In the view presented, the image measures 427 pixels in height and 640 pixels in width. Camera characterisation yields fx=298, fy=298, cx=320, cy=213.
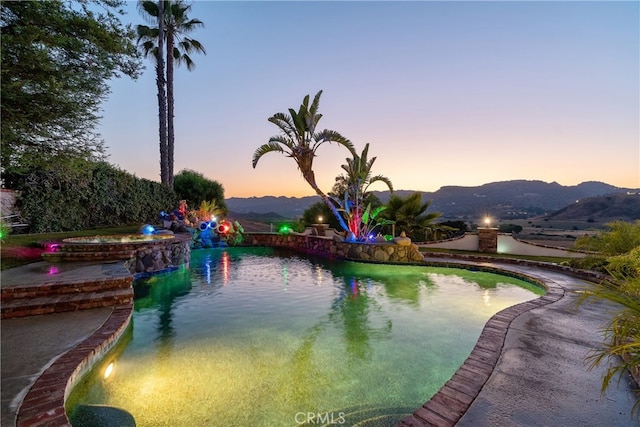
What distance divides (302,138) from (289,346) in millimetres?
12017

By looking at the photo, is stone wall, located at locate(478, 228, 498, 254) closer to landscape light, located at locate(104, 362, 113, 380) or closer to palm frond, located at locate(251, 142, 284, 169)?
palm frond, located at locate(251, 142, 284, 169)

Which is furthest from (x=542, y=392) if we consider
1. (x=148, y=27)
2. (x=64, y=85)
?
(x=148, y=27)

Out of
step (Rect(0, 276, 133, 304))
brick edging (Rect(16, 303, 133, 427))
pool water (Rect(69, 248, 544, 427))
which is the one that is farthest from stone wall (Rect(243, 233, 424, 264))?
brick edging (Rect(16, 303, 133, 427))

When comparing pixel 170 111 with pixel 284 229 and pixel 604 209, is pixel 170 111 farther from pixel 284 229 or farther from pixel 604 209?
pixel 604 209

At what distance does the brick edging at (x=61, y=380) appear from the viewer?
7.95ft

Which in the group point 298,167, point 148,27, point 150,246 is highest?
point 148,27

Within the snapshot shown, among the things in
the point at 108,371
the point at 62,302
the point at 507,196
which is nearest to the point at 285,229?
the point at 62,302

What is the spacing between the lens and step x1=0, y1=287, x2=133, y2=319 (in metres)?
4.91

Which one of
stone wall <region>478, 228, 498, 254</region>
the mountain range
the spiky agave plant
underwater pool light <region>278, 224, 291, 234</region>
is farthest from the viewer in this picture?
the mountain range

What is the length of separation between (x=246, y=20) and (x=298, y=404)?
53.8 ft

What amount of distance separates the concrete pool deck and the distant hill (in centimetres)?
4957

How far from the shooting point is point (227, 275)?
10.1 meters

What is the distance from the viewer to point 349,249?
524 inches

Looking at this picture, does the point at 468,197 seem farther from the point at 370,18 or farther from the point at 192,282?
the point at 192,282
